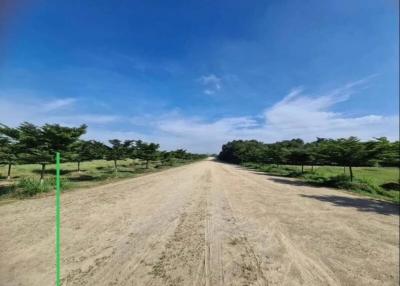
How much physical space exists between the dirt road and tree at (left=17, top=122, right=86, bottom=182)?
463cm

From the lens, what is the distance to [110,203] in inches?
404

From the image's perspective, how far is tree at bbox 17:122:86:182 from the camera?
13.4 metres

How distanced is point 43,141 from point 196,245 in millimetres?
12607

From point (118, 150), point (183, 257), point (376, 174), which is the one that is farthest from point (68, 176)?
point (376, 174)

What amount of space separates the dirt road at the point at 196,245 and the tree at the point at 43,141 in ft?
15.2

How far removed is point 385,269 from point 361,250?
0.94m

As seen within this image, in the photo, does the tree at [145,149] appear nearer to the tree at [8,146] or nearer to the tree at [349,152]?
the tree at [8,146]

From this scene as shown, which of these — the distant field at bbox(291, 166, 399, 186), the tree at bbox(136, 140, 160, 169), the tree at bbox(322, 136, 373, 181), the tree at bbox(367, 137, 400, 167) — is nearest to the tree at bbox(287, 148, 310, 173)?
the distant field at bbox(291, 166, 399, 186)

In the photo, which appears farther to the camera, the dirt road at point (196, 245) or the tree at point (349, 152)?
the tree at point (349, 152)

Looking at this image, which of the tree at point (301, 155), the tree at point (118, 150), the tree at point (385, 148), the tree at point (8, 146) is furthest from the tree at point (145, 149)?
the tree at point (385, 148)

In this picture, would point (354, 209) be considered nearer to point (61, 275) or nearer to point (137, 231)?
point (137, 231)

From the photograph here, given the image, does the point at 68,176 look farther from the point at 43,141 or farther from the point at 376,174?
the point at 376,174

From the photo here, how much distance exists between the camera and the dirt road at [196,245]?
14.0 ft

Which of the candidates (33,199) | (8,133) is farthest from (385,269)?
(8,133)
